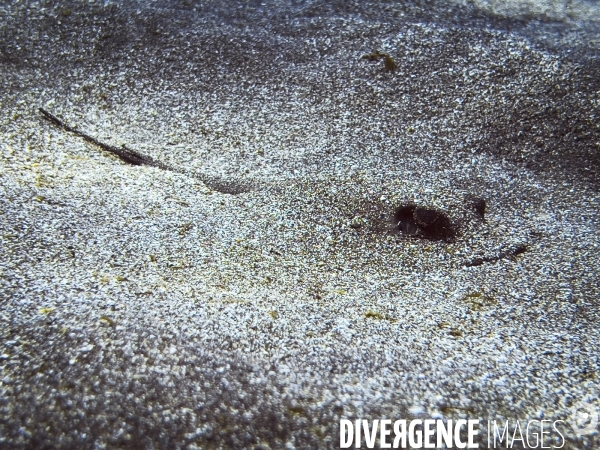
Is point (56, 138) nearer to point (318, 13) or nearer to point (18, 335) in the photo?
point (18, 335)

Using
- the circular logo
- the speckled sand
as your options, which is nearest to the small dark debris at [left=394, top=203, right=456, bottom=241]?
the speckled sand

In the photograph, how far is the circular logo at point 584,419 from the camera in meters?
1.12

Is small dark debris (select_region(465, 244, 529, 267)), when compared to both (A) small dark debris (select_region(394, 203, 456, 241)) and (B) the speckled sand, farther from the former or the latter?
(A) small dark debris (select_region(394, 203, 456, 241))

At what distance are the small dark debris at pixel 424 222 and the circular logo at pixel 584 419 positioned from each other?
68 centimetres

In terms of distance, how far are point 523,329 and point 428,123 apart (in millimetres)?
1047

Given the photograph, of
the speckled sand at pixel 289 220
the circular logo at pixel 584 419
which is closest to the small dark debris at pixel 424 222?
the speckled sand at pixel 289 220

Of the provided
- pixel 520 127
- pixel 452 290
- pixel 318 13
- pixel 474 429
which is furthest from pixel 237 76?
pixel 474 429

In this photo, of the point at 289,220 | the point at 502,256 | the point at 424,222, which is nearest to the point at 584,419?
the point at 502,256

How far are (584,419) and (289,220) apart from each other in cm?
98

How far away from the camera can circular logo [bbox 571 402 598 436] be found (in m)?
1.12

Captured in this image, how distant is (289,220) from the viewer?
174 centimetres

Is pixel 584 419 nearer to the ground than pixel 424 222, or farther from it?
nearer to the ground

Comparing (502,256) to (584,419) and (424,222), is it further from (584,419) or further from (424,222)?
(584,419)

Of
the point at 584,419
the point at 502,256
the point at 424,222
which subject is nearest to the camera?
the point at 584,419
